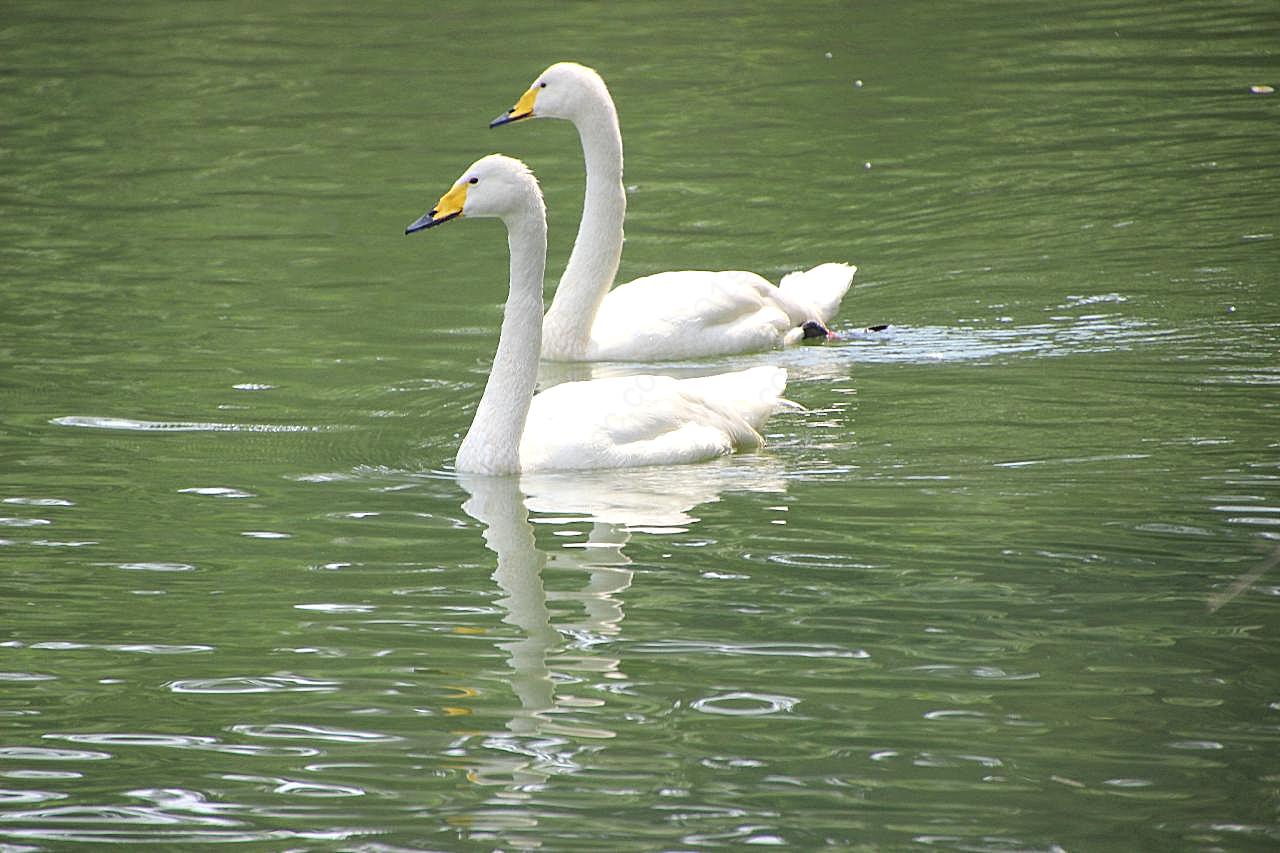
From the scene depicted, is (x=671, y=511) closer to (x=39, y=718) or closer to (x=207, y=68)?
(x=39, y=718)

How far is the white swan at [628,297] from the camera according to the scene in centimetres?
1181

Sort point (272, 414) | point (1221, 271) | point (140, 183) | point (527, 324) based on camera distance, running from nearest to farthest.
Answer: point (527, 324), point (272, 414), point (1221, 271), point (140, 183)

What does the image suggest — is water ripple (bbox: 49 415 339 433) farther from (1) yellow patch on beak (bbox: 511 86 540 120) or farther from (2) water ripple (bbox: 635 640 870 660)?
(2) water ripple (bbox: 635 640 870 660)

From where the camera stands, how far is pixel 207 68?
67.2 ft

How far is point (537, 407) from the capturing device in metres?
9.40

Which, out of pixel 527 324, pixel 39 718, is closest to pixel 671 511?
pixel 527 324

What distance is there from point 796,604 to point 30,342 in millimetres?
6149

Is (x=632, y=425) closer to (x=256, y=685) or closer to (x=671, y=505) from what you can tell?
(x=671, y=505)

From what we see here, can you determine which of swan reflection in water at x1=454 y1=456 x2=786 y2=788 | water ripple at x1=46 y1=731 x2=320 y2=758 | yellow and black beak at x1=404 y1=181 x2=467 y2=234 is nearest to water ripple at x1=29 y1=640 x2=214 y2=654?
water ripple at x1=46 y1=731 x2=320 y2=758

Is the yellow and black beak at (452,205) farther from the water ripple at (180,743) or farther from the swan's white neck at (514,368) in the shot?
the water ripple at (180,743)

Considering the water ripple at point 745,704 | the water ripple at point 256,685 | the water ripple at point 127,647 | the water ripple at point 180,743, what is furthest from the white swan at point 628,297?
the water ripple at point 180,743

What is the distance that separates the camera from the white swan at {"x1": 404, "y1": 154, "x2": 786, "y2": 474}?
29.8 ft

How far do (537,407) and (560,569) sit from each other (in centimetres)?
181

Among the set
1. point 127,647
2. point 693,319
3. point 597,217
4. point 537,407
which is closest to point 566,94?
point 597,217
